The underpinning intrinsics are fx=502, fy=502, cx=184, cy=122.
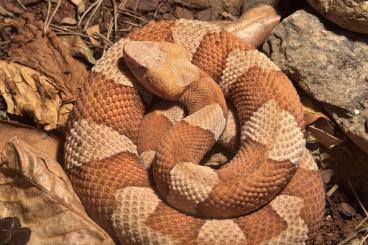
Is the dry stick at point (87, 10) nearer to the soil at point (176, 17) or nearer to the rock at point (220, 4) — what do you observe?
the soil at point (176, 17)

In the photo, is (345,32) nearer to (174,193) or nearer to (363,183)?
(363,183)

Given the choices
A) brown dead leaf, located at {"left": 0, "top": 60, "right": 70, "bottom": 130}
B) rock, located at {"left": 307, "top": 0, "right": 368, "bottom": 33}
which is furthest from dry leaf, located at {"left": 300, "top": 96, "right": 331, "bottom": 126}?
brown dead leaf, located at {"left": 0, "top": 60, "right": 70, "bottom": 130}

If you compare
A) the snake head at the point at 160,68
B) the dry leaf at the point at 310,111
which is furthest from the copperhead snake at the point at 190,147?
the dry leaf at the point at 310,111

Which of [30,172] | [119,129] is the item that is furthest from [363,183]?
[30,172]

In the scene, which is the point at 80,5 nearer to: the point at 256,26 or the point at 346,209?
the point at 256,26

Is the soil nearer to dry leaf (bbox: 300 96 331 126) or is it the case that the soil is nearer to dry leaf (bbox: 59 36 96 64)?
dry leaf (bbox: 59 36 96 64)

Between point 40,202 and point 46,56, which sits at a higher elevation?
point 46,56

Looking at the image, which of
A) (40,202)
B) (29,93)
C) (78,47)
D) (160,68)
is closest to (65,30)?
(78,47)
